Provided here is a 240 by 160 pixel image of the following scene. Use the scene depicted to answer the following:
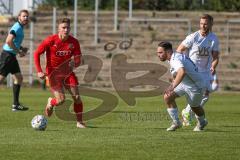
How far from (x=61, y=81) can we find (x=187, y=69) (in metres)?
3.03

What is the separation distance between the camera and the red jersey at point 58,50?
1653 cm

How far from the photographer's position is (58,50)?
16609 mm

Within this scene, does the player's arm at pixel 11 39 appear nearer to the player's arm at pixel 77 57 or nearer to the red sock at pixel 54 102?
the red sock at pixel 54 102

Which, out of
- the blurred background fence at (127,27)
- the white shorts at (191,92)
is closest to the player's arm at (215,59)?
the white shorts at (191,92)

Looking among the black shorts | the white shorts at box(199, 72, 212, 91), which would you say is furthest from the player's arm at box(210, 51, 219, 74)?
the black shorts

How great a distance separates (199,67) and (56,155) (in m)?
5.83

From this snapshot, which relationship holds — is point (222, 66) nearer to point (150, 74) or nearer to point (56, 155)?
point (150, 74)

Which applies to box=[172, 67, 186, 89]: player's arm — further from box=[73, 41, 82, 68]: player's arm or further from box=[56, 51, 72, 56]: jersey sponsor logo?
box=[56, 51, 72, 56]: jersey sponsor logo

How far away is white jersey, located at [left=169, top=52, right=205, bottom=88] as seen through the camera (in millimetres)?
14625

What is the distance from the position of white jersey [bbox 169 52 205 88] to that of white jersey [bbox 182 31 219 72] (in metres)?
1.48

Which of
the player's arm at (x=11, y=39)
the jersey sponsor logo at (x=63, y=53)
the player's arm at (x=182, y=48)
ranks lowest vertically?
the player's arm at (x=11, y=39)

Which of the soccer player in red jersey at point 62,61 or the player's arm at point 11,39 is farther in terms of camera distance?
the player's arm at point 11,39

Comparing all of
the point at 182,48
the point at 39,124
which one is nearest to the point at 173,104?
the point at 182,48

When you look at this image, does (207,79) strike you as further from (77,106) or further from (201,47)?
(77,106)
